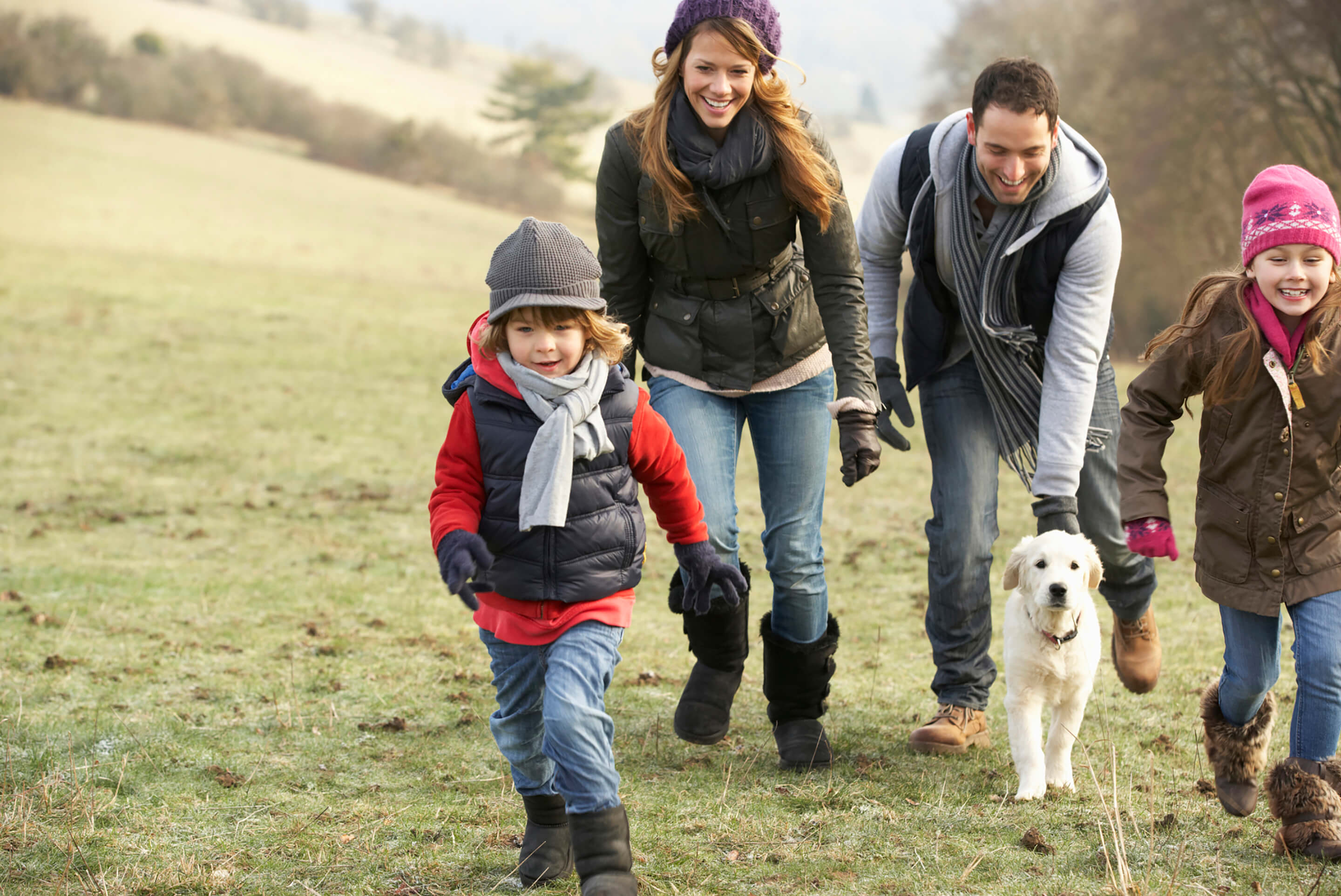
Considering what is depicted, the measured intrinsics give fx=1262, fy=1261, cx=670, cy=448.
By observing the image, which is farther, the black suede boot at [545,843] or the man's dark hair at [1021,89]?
the man's dark hair at [1021,89]

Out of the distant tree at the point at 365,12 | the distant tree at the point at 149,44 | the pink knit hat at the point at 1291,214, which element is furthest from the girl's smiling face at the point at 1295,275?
the distant tree at the point at 365,12

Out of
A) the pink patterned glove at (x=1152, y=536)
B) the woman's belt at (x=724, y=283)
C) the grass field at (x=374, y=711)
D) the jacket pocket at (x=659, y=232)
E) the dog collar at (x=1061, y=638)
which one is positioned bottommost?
the grass field at (x=374, y=711)

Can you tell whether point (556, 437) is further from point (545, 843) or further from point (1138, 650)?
point (1138, 650)

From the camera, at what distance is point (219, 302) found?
78.8 ft

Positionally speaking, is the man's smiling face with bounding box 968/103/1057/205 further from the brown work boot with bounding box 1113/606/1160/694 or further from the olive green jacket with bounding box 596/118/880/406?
the brown work boot with bounding box 1113/606/1160/694

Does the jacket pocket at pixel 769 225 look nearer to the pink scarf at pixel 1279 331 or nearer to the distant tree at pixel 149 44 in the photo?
the pink scarf at pixel 1279 331

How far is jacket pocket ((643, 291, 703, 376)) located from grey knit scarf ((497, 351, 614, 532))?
1.11 metres

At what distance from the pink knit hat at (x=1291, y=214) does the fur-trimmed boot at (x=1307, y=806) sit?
1517mm

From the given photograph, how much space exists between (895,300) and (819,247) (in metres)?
0.86

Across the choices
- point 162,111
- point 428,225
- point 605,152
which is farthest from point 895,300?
point 162,111

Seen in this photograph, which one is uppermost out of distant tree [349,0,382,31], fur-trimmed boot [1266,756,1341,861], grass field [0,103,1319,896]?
distant tree [349,0,382,31]

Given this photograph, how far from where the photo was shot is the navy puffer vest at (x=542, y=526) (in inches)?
137

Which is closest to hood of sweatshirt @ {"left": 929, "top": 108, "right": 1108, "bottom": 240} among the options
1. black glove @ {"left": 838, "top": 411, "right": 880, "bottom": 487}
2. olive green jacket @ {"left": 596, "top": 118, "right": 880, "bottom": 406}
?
olive green jacket @ {"left": 596, "top": 118, "right": 880, "bottom": 406}

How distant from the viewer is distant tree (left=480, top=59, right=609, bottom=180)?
222 ft
